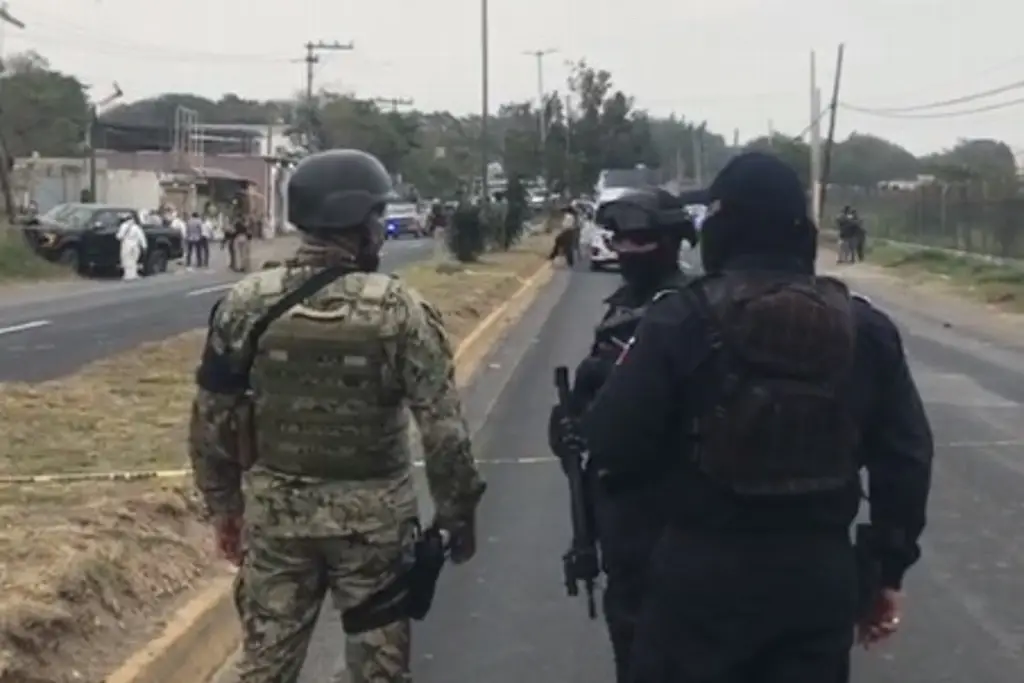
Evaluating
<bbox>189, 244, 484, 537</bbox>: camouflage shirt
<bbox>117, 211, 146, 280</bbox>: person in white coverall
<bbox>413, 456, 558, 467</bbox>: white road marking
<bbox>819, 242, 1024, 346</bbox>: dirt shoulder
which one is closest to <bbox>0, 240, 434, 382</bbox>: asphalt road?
<bbox>117, 211, 146, 280</bbox>: person in white coverall

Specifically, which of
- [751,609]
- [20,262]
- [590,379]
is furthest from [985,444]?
[20,262]

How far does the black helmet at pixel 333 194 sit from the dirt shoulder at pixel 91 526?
2075 mm

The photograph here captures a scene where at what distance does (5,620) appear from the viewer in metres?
6.36

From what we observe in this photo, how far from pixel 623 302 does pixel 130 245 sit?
38075mm

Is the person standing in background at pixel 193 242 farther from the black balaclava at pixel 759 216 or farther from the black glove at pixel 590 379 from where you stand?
the black balaclava at pixel 759 216

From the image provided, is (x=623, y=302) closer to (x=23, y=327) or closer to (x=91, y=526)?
(x=91, y=526)

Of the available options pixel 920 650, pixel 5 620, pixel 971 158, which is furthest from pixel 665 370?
pixel 971 158

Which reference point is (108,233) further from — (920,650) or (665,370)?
(665,370)

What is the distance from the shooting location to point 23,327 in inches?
997

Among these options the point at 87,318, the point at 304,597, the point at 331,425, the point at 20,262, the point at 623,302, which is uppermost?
the point at 623,302

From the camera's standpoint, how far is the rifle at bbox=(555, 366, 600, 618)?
197 inches

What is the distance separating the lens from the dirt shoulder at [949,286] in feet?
101

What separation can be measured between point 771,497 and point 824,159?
7506 centimetres

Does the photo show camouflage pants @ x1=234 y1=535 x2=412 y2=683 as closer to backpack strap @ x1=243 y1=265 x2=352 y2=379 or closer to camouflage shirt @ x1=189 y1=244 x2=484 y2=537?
camouflage shirt @ x1=189 y1=244 x2=484 y2=537
